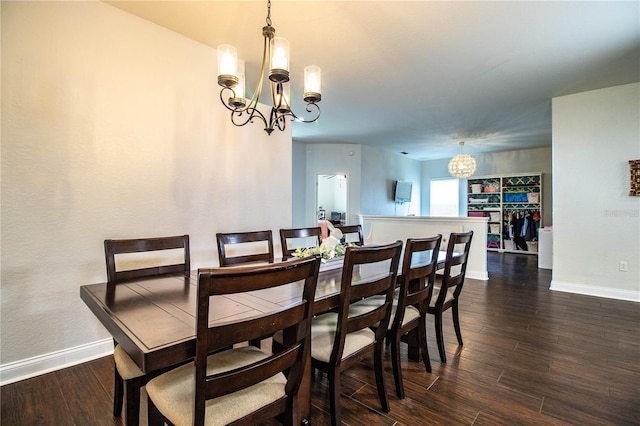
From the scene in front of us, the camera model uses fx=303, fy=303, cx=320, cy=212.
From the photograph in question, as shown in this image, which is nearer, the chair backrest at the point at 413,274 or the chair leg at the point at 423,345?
the chair backrest at the point at 413,274

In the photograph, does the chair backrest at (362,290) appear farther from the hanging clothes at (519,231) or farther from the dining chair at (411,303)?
the hanging clothes at (519,231)

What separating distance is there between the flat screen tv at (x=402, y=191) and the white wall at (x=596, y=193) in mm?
4233

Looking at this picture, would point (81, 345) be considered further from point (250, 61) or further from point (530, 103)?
point (530, 103)

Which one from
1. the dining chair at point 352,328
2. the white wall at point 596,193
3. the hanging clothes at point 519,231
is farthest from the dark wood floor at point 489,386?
the hanging clothes at point 519,231

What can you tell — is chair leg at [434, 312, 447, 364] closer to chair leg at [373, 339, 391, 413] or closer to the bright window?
chair leg at [373, 339, 391, 413]

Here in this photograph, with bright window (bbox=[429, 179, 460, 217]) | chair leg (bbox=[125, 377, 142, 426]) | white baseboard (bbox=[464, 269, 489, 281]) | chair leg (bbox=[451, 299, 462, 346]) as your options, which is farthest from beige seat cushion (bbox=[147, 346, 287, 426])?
bright window (bbox=[429, 179, 460, 217])

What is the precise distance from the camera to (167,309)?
4.19 feet

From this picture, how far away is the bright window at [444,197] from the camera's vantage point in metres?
9.12

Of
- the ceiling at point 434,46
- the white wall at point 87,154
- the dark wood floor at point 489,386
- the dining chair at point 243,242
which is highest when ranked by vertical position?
the ceiling at point 434,46

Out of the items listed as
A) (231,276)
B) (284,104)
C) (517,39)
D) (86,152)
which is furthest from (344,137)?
(231,276)

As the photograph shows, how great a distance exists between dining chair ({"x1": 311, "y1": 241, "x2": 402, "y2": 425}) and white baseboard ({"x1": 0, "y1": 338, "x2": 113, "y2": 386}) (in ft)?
5.95

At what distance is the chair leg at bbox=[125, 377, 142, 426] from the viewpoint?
1338 millimetres

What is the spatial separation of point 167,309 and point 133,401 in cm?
48

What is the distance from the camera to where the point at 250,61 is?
3221 mm
